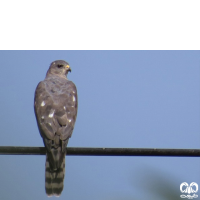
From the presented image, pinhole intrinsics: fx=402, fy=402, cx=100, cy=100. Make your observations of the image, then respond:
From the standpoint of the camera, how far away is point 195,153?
388cm

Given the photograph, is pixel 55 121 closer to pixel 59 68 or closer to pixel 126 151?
pixel 126 151

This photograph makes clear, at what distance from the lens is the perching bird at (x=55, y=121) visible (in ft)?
17.2

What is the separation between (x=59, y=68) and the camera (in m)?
7.88

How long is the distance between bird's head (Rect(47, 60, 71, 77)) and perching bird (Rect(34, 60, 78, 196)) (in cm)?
114

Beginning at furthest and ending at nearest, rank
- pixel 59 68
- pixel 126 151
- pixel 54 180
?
pixel 59 68 → pixel 54 180 → pixel 126 151

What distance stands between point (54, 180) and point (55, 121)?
81 cm

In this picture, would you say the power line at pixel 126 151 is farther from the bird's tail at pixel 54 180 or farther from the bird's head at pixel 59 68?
the bird's head at pixel 59 68

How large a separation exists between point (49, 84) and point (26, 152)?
2616 mm

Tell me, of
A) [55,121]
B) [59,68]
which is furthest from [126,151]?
[59,68]

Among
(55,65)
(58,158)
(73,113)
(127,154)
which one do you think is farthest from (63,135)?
(55,65)

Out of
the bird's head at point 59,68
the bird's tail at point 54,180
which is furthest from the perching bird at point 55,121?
the bird's head at point 59,68

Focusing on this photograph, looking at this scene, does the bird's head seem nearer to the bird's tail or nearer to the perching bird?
the perching bird

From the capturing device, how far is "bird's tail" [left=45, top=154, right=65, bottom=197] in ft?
17.9

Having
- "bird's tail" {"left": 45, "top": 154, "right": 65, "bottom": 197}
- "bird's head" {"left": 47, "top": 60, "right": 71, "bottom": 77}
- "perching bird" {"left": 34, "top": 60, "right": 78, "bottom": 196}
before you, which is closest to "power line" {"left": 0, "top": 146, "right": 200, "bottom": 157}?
"perching bird" {"left": 34, "top": 60, "right": 78, "bottom": 196}
